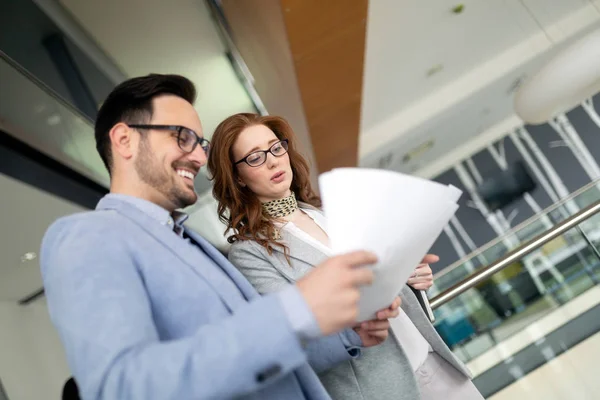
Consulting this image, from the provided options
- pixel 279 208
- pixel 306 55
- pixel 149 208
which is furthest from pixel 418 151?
pixel 149 208

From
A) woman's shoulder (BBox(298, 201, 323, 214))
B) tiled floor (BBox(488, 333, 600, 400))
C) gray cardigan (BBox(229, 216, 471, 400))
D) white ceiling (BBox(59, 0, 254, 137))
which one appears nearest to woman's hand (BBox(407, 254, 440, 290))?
gray cardigan (BBox(229, 216, 471, 400))

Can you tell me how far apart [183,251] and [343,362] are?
20.4 inches

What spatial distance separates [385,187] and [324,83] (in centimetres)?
328

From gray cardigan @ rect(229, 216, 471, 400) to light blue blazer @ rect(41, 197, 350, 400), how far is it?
320mm

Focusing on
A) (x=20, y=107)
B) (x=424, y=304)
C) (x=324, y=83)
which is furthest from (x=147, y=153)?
(x=324, y=83)

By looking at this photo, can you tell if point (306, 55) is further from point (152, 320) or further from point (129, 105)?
point (152, 320)

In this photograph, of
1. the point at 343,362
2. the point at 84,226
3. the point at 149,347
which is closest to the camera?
the point at 149,347

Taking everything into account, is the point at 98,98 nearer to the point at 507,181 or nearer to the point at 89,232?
the point at 89,232

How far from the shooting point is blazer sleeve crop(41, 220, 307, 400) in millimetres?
580

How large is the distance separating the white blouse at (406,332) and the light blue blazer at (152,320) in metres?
0.47

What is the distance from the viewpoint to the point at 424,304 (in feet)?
4.88

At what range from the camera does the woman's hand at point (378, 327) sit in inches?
38.8

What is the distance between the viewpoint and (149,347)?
60 cm

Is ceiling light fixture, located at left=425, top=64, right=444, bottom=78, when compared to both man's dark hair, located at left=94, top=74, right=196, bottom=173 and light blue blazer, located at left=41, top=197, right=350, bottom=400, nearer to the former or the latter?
man's dark hair, located at left=94, top=74, right=196, bottom=173
